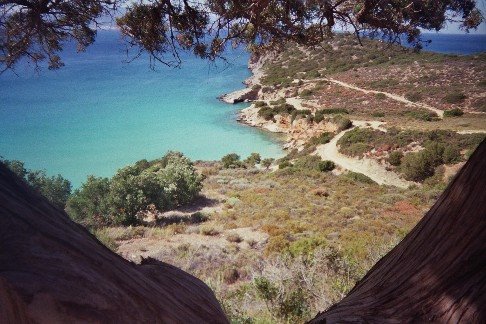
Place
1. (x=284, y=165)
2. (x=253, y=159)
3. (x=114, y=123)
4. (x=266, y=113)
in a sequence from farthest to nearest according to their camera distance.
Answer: (x=114, y=123), (x=266, y=113), (x=253, y=159), (x=284, y=165)

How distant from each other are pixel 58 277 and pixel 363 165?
2487cm

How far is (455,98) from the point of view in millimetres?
31562

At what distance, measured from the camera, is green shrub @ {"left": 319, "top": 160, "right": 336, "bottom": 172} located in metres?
24.6

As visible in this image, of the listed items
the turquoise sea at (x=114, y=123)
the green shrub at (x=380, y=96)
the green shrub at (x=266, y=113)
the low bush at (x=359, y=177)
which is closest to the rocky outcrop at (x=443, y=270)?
the low bush at (x=359, y=177)

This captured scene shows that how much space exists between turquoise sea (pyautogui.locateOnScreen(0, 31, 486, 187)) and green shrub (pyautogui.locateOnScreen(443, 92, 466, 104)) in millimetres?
9831

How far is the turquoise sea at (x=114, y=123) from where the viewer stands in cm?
3794

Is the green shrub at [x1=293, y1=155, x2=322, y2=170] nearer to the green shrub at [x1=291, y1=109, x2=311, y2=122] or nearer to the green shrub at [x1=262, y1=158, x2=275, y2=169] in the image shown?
the green shrub at [x1=262, y1=158, x2=275, y2=169]

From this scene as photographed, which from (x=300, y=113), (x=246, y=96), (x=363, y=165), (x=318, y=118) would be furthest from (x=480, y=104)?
(x=246, y=96)

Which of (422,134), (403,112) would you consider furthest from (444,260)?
(403,112)

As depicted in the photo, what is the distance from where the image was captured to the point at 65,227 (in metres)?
0.84

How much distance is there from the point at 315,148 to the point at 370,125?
4906 millimetres

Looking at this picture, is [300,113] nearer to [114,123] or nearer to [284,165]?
[284,165]

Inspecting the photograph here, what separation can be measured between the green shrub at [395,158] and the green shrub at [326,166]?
4.10 m

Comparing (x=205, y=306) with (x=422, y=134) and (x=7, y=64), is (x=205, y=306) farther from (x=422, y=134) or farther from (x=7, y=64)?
(x=422, y=134)
